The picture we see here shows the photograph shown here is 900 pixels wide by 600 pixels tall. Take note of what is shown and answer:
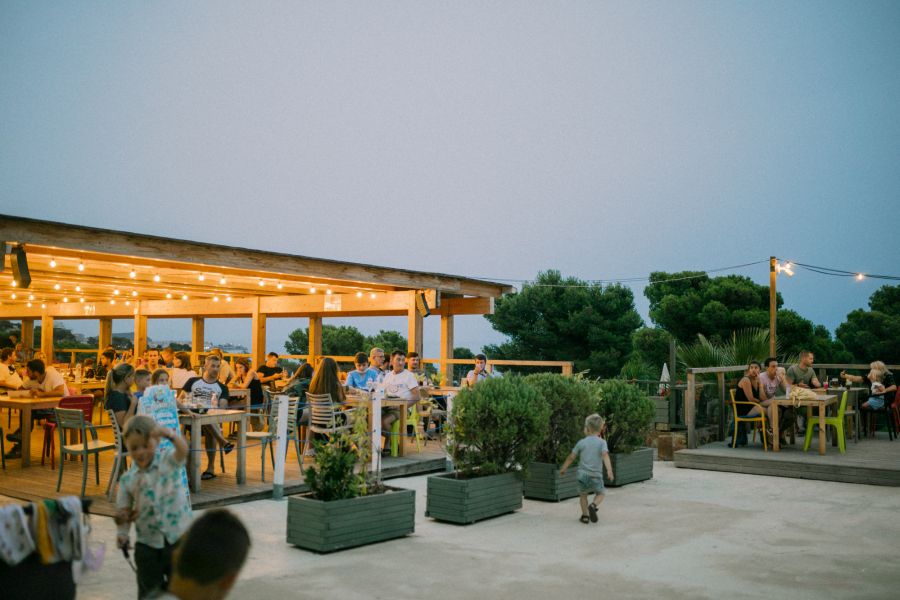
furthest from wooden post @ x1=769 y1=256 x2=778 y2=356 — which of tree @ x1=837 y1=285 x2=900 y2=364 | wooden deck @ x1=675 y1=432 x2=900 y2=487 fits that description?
tree @ x1=837 y1=285 x2=900 y2=364

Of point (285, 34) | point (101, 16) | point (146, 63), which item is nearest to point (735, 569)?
point (146, 63)

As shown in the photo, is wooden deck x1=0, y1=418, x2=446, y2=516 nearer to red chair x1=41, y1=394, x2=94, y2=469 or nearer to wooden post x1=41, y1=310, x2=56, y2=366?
red chair x1=41, y1=394, x2=94, y2=469

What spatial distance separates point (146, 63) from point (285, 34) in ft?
42.8

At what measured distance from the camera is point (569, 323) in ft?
105

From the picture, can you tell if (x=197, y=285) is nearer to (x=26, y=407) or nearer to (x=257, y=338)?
(x=257, y=338)

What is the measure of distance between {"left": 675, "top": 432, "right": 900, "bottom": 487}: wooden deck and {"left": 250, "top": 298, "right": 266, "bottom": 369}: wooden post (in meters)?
8.56

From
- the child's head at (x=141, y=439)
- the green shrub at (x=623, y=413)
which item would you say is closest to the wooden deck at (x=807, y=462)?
the green shrub at (x=623, y=413)

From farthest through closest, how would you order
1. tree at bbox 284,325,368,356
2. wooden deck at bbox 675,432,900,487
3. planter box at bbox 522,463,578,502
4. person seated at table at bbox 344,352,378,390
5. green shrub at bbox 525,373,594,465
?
tree at bbox 284,325,368,356
person seated at table at bbox 344,352,378,390
wooden deck at bbox 675,432,900,487
green shrub at bbox 525,373,594,465
planter box at bbox 522,463,578,502

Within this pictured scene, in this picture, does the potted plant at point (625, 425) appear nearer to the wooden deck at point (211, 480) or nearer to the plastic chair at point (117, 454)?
the wooden deck at point (211, 480)

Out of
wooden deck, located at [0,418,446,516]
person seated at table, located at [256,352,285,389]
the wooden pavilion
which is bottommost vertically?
wooden deck, located at [0,418,446,516]

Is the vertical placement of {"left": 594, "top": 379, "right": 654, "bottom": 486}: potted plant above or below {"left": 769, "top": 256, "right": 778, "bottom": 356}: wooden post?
below

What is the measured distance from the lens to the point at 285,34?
71.2m

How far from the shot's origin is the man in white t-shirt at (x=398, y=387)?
9.75m

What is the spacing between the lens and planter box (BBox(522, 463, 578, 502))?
7723 mm
